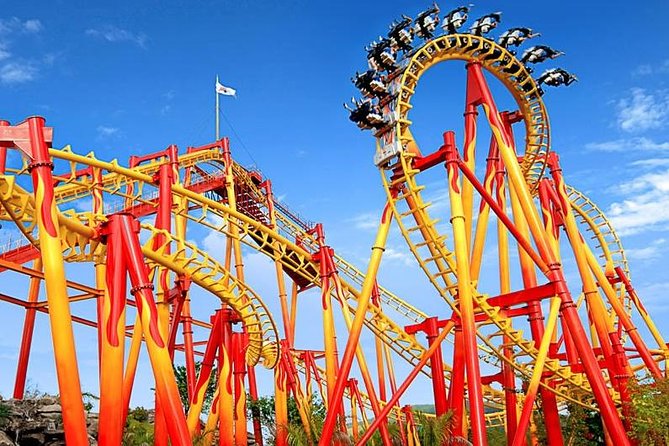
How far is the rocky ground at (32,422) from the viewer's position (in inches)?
532

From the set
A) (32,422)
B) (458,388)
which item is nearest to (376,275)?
(458,388)

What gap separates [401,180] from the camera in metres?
11.5

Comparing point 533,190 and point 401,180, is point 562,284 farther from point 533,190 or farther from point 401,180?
point 533,190

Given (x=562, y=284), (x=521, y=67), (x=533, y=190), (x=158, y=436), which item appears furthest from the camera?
(x=533, y=190)

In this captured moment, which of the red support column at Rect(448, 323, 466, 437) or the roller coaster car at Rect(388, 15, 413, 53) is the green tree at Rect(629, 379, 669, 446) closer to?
the red support column at Rect(448, 323, 466, 437)

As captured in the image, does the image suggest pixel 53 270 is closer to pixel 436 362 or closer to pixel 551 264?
pixel 551 264

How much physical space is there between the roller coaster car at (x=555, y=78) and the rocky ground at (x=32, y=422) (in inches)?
481

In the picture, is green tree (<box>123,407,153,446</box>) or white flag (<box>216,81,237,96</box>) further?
white flag (<box>216,81,237,96</box>)

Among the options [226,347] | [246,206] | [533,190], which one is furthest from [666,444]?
[246,206]

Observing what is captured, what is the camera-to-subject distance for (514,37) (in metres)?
13.4

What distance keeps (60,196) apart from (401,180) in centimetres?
895

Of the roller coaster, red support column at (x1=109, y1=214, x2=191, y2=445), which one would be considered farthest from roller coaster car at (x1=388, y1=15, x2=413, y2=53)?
red support column at (x1=109, y1=214, x2=191, y2=445)

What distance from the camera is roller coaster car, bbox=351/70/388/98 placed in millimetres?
11805

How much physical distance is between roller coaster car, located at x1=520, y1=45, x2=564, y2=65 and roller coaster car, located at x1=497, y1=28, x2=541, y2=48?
0.98ft
